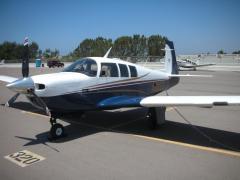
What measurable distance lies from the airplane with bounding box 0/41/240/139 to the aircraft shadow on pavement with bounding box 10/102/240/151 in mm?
428

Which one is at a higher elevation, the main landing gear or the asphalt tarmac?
the main landing gear

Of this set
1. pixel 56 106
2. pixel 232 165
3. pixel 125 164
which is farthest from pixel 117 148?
pixel 232 165

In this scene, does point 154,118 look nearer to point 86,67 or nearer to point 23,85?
point 86,67

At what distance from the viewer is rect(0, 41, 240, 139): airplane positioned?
6383 mm

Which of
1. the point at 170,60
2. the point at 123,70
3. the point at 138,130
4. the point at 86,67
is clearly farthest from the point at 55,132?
the point at 170,60

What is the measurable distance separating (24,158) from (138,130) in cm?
348

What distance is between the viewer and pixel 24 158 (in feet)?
18.4

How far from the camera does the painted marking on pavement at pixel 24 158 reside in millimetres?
5383

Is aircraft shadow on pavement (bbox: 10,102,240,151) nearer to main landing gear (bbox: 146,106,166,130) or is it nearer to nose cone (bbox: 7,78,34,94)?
main landing gear (bbox: 146,106,166,130)

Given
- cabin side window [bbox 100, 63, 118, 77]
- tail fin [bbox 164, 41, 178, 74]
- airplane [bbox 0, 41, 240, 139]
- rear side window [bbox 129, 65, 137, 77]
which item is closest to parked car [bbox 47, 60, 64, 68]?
tail fin [bbox 164, 41, 178, 74]

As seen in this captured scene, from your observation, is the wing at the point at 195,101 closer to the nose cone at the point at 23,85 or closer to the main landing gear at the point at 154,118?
the main landing gear at the point at 154,118

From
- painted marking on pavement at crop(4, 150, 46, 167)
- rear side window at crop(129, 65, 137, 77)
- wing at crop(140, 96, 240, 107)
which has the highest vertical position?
rear side window at crop(129, 65, 137, 77)

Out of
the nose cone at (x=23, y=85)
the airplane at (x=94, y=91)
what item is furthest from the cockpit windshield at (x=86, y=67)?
the nose cone at (x=23, y=85)

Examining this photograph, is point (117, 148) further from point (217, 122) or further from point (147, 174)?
point (217, 122)
